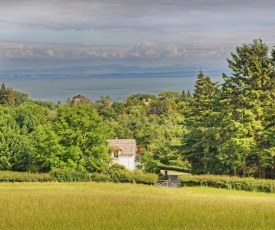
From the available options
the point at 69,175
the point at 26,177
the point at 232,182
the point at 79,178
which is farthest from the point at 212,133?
the point at 26,177

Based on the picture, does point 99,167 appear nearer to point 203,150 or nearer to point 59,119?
point 59,119

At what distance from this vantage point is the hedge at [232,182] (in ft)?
103

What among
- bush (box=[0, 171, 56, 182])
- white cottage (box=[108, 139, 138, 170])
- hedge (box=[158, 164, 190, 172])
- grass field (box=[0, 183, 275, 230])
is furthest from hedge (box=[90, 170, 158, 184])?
grass field (box=[0, 183, 275, 230])

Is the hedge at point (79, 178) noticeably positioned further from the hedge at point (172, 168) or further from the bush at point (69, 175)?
the hedge at point (172, 168)

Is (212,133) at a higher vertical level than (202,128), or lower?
lower

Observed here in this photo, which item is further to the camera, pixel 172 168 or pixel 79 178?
pixel 172 168

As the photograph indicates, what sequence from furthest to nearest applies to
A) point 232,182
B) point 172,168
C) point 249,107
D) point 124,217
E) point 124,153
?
point 172,168, point 124,153, point 249,107, point 232,182, point 124,217

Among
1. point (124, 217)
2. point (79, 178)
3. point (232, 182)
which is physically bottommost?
point (124, 217)

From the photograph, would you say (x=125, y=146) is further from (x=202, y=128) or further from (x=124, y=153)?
(x=202, y=128)

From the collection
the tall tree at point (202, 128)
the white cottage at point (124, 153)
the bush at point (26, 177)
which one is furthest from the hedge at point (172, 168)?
the bush at point (26, 177)

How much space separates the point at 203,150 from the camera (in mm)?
42906

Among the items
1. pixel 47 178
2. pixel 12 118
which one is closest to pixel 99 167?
pixel 47 178

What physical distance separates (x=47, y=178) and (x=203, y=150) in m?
17.4

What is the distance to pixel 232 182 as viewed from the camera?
32500mm
